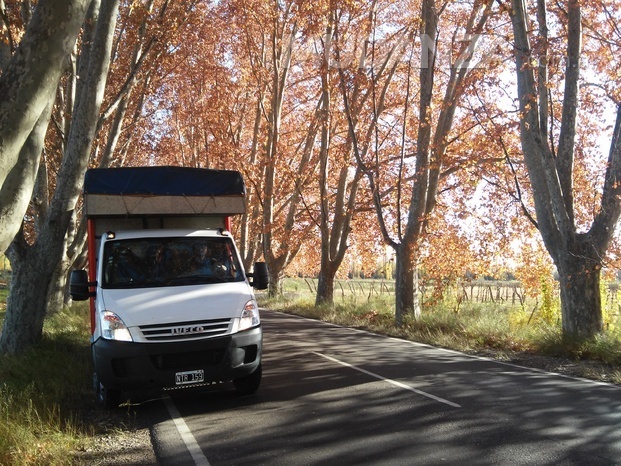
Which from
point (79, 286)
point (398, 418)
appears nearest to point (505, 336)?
point (398, 418)

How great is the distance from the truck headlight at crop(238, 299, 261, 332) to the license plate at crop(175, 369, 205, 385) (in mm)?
718

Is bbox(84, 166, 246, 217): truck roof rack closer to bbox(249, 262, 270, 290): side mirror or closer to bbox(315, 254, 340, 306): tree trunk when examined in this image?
bbox(249, 262, 270, 290): side mirror

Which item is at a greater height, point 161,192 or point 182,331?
point 161,192

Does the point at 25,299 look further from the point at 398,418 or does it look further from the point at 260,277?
the point at 398,418

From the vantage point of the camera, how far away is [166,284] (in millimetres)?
7762

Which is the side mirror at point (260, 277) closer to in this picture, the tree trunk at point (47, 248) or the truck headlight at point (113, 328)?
the truck headlight at point (113, 328)

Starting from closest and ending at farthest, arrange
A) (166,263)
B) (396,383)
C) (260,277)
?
1. (166,263)
2. (396,383)
3. (260,277)

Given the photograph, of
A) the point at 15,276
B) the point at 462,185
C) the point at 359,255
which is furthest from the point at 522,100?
the point at 359,255

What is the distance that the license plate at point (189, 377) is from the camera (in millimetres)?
6922

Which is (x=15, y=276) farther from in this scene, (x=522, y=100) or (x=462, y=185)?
(x=462, y=185)

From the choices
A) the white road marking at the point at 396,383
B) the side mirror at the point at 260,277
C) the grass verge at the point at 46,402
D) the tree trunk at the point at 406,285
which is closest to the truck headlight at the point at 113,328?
the grass verge at the point at 46,402

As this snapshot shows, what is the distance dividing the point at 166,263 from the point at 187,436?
2666mm

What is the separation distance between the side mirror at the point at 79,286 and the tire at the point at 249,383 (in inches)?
91.1

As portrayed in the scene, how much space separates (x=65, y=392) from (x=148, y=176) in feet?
10.7
